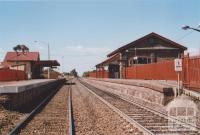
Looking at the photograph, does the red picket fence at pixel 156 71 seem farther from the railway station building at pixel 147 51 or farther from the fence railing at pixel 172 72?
the railway station building at pixel 147 51

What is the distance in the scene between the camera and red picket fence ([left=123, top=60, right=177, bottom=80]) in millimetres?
23861

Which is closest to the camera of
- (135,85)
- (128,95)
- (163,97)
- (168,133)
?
(168,133)

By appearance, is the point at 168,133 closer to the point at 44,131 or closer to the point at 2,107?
the point at 44,131

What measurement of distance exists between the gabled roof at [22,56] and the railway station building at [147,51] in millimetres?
59576

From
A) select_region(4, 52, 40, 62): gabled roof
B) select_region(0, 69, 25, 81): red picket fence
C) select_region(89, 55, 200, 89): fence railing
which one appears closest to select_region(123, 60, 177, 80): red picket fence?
select_region(89, 55, 200, 89): fence railing

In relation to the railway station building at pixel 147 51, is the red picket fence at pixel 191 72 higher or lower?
lower

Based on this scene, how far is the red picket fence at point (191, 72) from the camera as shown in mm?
17672

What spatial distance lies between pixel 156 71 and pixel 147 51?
87.3 ft

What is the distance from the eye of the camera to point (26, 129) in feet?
39.1

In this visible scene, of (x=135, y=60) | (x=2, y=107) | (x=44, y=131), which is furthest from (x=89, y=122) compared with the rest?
(x=135, y=60)

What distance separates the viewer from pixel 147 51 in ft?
182

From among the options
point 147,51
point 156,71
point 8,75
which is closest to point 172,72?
Answer: point 156,71

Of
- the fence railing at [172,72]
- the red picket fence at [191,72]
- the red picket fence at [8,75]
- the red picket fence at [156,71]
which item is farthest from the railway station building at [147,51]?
the red picket fence at [191,72]

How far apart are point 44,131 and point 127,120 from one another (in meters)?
3.23
